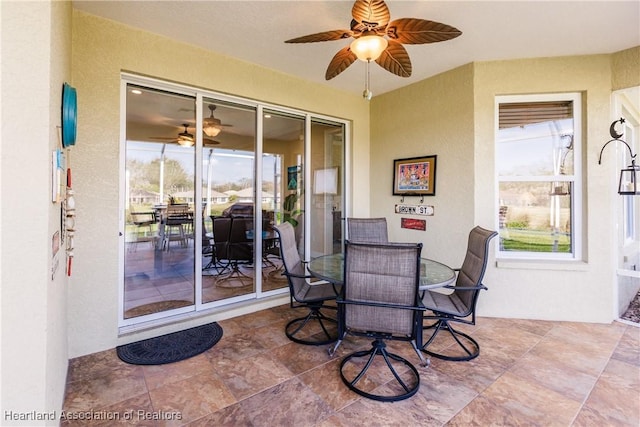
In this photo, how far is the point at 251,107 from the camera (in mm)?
3408

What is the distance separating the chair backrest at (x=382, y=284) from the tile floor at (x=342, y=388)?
0.48 meters

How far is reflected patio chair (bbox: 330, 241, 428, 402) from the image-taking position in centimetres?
185

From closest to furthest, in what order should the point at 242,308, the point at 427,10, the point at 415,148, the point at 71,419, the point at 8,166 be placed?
1. the point at 8,166
2. the point at 71,419
3. the point at 427,10
4. the point at 242,308
5. the point at 415,148

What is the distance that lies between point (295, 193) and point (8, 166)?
303 cm

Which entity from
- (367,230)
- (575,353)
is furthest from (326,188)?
(575,353)

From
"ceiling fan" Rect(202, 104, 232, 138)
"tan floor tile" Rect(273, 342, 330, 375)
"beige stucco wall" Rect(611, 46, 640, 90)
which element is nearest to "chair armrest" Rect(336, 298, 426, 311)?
"tan floor tile" Rect(273, 342, 330, 375)

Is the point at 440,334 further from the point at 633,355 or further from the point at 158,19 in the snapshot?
the point at 158,19

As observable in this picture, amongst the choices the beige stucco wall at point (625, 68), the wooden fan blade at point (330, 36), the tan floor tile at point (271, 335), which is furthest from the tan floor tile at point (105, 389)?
the beige stucco wall at point (625, 68)

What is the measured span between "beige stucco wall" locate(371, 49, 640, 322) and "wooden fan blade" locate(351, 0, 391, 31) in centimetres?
191

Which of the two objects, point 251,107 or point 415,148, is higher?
point 251,107

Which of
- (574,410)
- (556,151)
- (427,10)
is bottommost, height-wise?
(574,410)

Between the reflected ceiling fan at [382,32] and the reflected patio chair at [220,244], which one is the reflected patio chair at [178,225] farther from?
the reflected ceiling fan at [382,32]

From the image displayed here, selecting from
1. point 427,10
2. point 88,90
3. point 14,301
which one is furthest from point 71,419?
point 427,10

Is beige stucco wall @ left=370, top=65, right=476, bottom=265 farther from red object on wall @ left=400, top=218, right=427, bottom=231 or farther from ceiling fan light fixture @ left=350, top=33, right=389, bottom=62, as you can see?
ceiling fan light fixture @ left=350, top=33, right=389, bottom=62
